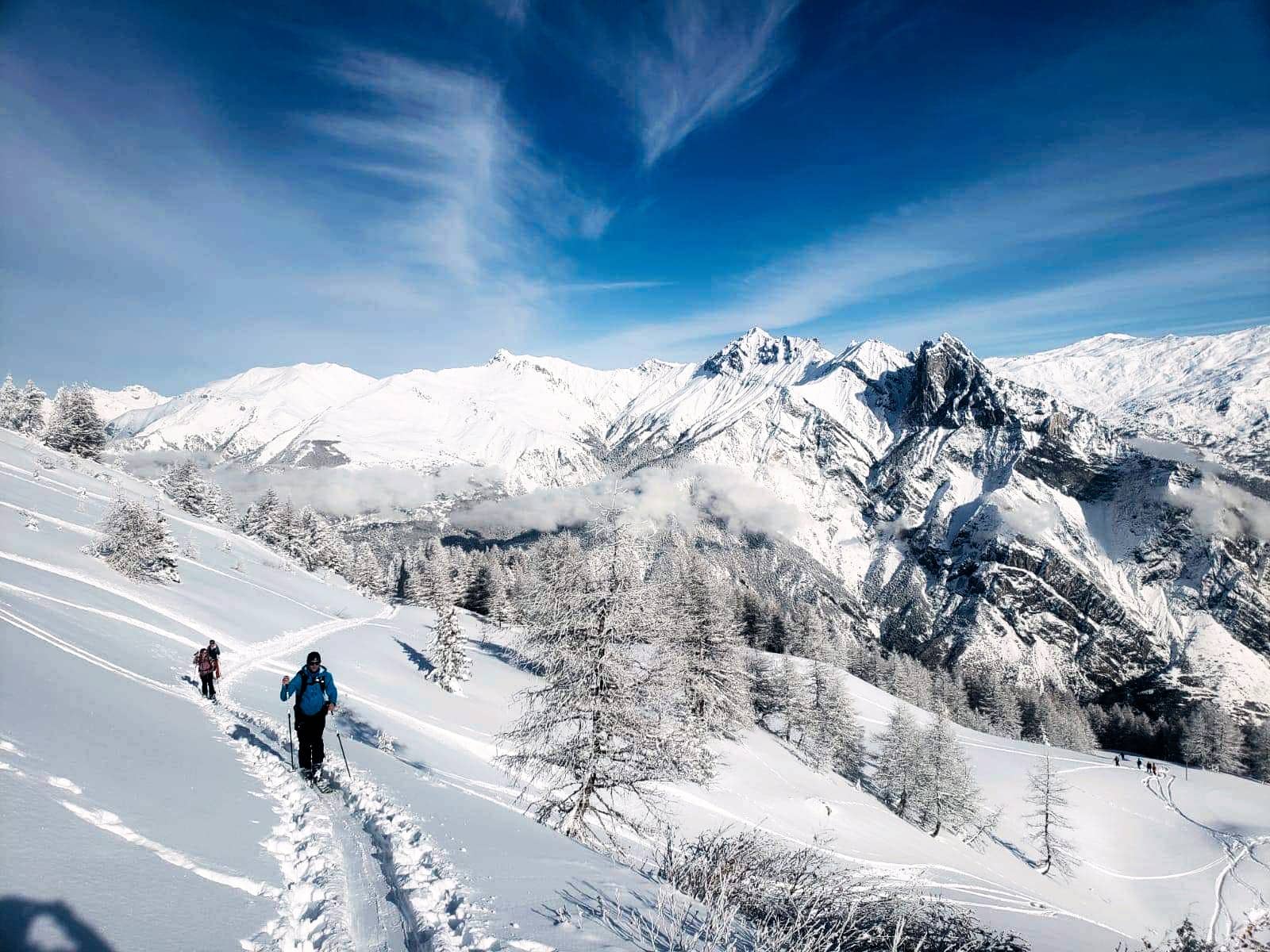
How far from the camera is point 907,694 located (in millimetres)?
73938

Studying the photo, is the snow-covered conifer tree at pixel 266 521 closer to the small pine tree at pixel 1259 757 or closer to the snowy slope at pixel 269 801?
the snowy slope at pixel 269 801

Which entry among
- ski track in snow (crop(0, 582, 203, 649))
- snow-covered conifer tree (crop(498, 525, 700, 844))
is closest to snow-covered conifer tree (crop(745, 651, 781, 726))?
snow-covered conifer tree (crop(498, 525, 700, 844))

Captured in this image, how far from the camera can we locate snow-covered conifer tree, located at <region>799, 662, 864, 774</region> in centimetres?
4184

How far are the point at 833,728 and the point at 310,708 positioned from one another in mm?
42990

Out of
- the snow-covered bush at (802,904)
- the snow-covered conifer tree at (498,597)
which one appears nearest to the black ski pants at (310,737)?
the snow-covered bush at (802,904)

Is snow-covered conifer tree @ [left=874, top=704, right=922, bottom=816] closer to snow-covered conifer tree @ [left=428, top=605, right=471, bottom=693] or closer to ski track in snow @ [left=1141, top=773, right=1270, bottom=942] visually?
ski track in snow @ [left=1141, top=773, right=1270, bottom=942]

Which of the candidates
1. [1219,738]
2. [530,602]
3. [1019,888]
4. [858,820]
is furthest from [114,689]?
[1219,738]

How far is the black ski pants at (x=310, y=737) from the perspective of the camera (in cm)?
847

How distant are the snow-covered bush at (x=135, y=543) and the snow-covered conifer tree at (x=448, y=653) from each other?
39.6 ft

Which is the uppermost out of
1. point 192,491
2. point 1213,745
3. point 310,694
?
point 192,491

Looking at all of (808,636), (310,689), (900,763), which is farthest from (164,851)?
(808,636)

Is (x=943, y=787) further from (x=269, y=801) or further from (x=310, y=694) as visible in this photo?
(x=269, y=801)

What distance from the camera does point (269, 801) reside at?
22.9 ft

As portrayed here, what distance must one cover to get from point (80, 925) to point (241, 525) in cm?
8979
